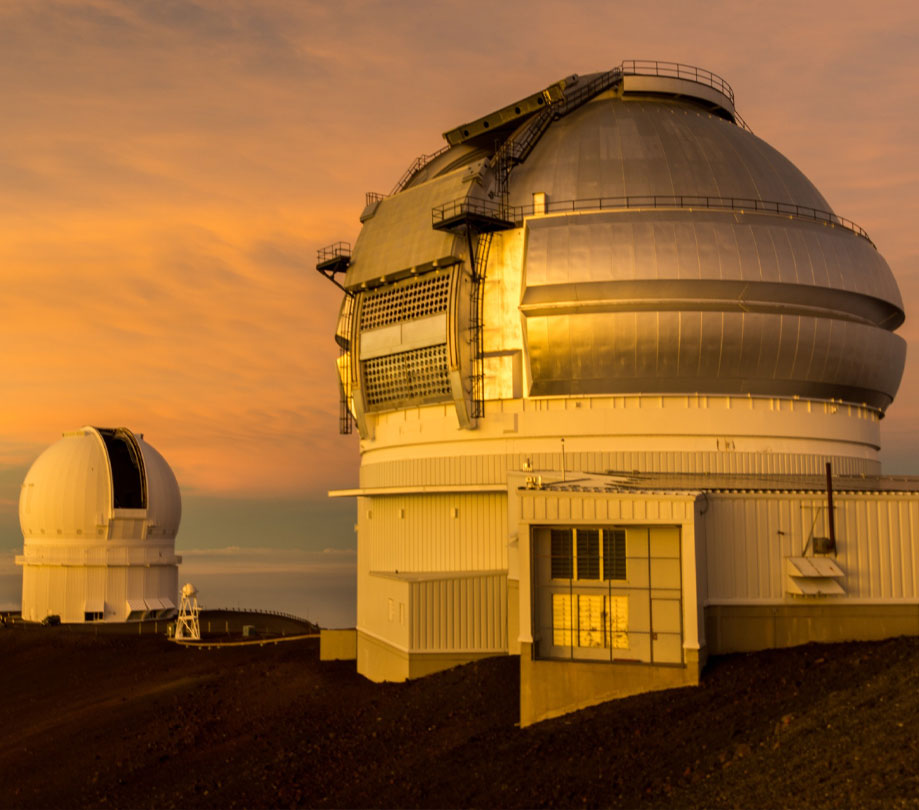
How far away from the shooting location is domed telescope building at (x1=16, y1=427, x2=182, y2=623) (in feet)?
171

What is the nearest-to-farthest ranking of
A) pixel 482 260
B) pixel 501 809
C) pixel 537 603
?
pixel 501 809, pixel 537 603, pixel 482 260

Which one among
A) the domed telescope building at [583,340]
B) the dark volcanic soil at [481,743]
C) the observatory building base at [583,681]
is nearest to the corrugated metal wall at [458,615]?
the domed telescope building at [583,340]

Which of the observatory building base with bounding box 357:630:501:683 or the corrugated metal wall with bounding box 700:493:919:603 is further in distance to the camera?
the observatory building base with bounding box 357:630:501:683

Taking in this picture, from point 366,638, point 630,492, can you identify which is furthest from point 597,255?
point 366,638

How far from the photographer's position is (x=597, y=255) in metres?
29.0

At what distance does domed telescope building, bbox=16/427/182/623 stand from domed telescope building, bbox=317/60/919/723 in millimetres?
21989

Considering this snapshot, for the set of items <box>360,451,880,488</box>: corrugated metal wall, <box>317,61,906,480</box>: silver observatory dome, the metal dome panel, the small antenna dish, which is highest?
the metal dome panel

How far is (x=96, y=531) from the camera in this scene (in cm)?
5231

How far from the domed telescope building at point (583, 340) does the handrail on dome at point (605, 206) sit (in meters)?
0.09

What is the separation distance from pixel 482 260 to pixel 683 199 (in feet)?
20.4

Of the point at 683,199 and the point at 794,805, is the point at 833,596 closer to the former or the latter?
the point at 794,805

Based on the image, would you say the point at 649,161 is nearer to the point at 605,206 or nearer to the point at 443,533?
the point at 605,206

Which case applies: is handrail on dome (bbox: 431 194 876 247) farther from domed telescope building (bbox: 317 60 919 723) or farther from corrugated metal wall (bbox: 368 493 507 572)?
corrugated metal wall (bbox: 368 493 507 572)

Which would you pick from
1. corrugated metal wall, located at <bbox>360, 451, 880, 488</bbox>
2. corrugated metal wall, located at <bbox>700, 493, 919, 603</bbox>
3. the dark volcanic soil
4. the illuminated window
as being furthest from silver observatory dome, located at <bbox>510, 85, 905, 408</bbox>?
the illuminated window
